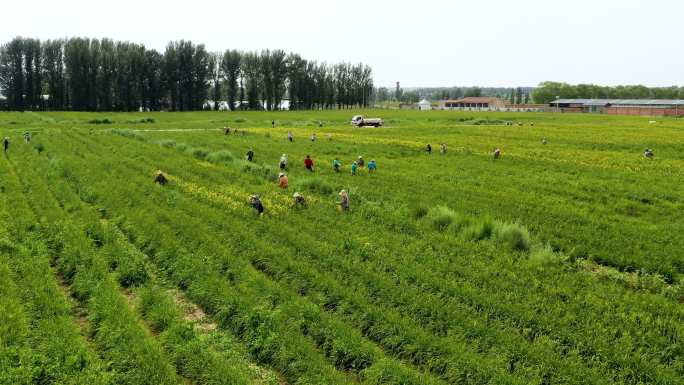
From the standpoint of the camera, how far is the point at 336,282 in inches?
456

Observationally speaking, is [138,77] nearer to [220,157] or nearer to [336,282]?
[220,157]

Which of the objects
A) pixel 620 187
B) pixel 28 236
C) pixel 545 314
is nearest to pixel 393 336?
pixel 545 314

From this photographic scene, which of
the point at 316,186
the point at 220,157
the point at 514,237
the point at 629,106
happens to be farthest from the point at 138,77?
the point at 629,106

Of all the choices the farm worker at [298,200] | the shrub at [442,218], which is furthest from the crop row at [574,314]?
the farm worker at [298,200]

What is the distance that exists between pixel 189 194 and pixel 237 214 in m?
4.54

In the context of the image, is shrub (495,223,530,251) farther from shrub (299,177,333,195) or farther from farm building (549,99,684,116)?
farm building (549,99,684,116)

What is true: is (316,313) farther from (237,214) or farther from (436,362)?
(237,214)

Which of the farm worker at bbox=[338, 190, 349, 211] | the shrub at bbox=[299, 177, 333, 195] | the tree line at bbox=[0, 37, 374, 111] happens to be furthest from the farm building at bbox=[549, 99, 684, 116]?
the farm worker at bbox=[338, 190, 349, 211]

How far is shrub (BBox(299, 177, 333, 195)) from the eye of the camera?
898 inches

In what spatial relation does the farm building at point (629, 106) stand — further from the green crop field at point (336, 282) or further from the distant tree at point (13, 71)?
the distant tree at point (13, 71)

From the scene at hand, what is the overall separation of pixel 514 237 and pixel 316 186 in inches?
417

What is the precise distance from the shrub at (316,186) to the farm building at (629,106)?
4272 inches

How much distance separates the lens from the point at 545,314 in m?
10.2

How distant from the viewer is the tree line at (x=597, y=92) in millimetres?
180250
